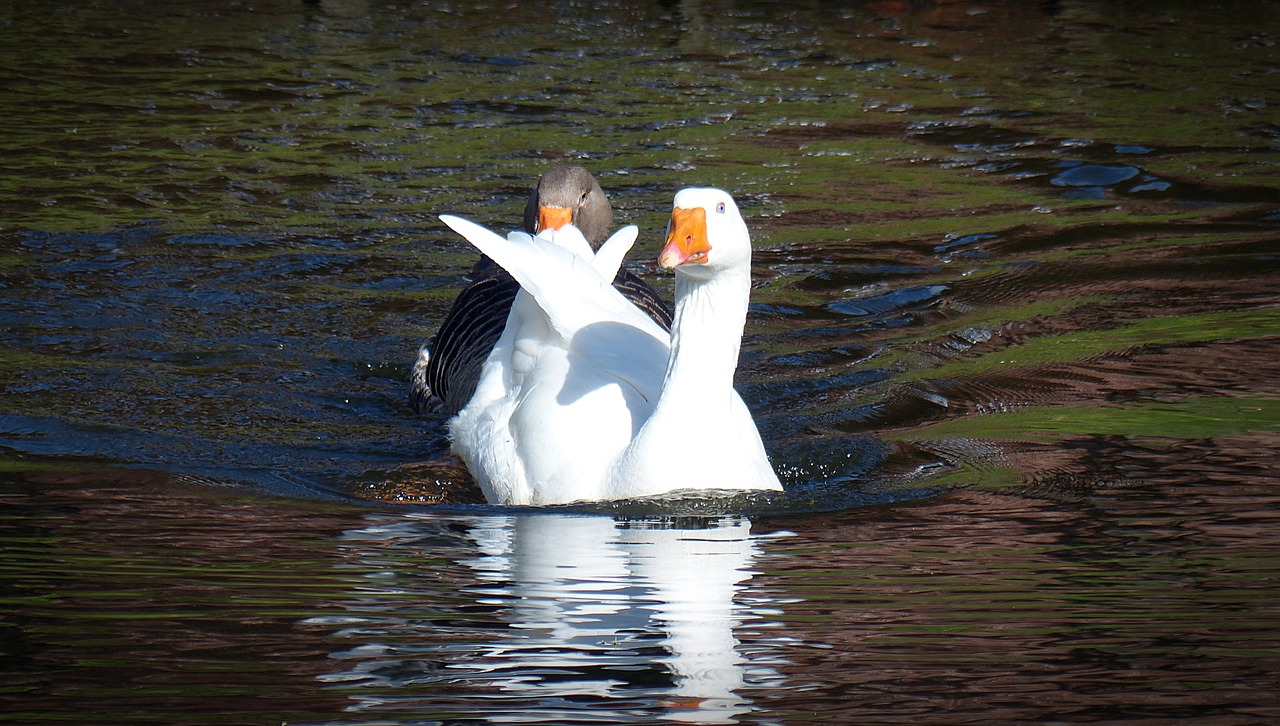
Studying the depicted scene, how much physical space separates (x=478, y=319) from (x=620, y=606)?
3.61 meters

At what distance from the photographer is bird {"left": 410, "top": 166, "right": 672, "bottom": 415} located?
7043mm

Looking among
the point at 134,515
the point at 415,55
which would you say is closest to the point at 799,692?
the point at 134,515

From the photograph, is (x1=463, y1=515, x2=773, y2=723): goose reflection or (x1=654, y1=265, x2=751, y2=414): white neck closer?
(x1=463, y1=515, x2=773, y2=723): goose reflection

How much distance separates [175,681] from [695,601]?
4.40 ft

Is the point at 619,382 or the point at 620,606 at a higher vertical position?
the point at 619,382

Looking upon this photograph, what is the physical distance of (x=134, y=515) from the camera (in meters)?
4.84

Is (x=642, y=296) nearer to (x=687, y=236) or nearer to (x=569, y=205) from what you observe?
(x=569, y=205)

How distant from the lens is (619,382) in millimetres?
5668

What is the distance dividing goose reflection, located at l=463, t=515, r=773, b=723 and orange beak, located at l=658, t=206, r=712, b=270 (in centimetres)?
89

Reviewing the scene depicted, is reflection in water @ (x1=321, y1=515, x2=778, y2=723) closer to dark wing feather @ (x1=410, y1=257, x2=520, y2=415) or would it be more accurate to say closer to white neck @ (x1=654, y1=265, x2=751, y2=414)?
white neck @ (x1=654, y1=265, x2=751, y2=414)

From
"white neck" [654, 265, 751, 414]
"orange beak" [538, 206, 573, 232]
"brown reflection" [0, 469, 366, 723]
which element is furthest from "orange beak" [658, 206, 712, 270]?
"orange beak" [538, 206, 573, 232]

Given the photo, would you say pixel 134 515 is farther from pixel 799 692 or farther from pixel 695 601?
pixel 799 692

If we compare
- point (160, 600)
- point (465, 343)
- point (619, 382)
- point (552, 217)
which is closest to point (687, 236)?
point (619, 382)

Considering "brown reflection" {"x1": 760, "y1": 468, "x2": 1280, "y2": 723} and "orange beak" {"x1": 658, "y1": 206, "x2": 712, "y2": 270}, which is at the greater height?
"orange beak" {"x1": 658, "y1": 206, "x2": 712, "y2": 270}
